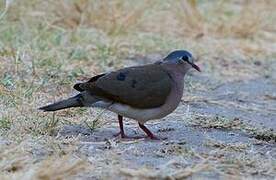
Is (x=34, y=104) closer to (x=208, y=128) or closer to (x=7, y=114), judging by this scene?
(x=7, y=114)

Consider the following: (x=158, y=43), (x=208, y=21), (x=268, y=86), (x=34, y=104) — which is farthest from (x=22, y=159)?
(x=208, y=21)

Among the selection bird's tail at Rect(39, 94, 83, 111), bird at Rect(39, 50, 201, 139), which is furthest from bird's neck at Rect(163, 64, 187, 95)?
bird's tail at Rect(39, 94, 83, 111)

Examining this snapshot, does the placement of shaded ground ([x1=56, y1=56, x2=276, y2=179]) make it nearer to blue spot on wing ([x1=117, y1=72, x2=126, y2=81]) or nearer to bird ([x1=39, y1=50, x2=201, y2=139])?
bird ([x1=39, y1=50, x2=201, y2=139])

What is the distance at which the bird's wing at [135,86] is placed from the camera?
4.93m

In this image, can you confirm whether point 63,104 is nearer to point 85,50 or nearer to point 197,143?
point 197,143

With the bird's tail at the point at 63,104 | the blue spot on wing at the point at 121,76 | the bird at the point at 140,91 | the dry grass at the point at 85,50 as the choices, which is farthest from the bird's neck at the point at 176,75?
the bird's tail at the point at 63,104

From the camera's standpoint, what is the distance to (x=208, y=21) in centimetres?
1029

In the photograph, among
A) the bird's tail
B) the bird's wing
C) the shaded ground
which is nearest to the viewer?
the shaded ground

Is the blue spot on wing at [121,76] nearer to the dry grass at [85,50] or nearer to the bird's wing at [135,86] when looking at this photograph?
the bird's wing at [135,86]

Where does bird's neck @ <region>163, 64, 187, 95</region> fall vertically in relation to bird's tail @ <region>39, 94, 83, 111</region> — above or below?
above

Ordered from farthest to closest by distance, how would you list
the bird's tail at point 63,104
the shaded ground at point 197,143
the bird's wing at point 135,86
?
the bird's tail at point 63,104, the bird's wing at point 135,86, the shaded ground at point 197,143

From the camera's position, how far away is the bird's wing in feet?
16.2

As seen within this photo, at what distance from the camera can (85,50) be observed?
7.94 m

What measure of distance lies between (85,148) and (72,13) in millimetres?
4664
